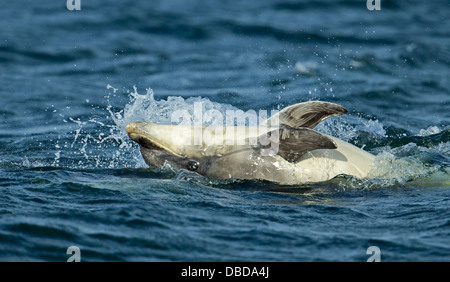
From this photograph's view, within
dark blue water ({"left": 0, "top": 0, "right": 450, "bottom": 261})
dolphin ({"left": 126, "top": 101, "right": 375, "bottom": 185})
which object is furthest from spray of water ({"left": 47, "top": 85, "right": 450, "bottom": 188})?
dolphin ({"left": 126, "top": 101, "right": 375, "bottom": 185})

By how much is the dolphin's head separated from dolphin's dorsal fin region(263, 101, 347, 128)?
3.88ft

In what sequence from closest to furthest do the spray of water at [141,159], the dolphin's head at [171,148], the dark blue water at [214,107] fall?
the dark blue water at [214,107]
the dolphin's head at [171,148]
the spray of water at [141,159]

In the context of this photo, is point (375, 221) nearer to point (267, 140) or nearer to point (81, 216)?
point (267, 140)

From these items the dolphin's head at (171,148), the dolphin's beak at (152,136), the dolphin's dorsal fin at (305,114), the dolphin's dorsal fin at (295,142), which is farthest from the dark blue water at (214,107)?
the dolphin's dorsal fin at (305,114)

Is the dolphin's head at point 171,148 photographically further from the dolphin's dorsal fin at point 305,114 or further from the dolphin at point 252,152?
the dolphin's dorsal fin at point 305,114

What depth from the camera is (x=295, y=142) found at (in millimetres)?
A: 8875

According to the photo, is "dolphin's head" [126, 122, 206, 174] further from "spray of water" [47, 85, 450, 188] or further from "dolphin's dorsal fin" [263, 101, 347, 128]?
"dolphin's dorsal fin" [263, 101, 347, 128]

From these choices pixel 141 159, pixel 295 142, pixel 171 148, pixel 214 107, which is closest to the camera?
pixel 295 142

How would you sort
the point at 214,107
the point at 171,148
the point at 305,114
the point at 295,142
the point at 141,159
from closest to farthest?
1. the point at 295,142
2. the point at 305,114
3. the point at 171,148
4. the point at 141,159
5. the point at 214,107

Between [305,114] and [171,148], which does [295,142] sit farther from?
[171,148]

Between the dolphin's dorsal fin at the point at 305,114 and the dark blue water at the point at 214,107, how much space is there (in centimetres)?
81

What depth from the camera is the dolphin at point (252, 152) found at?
9078mm

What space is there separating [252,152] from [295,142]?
0.58 meters

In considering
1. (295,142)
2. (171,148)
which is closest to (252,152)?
(295,142)
